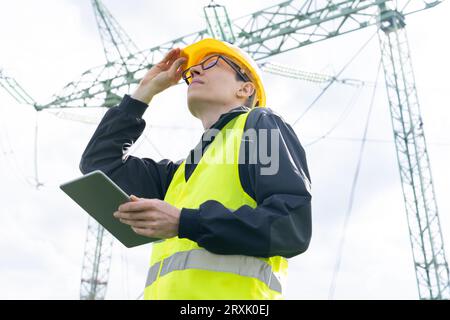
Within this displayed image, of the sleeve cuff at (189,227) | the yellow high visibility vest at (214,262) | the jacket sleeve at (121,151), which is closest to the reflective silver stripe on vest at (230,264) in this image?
the yellow high visibility vest at (214,262)

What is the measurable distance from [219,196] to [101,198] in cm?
38

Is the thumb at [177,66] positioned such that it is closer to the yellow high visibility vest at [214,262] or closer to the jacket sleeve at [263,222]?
the yellow high visibility vest at [214,262]

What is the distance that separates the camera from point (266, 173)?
6.57 ft

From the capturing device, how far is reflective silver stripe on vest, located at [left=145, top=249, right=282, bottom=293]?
1.93 metres

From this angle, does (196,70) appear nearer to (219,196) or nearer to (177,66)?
(177,66)

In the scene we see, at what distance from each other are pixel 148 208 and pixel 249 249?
33 cm

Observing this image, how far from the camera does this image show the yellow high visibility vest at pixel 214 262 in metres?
1.93

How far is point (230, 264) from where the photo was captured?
76.3 inches

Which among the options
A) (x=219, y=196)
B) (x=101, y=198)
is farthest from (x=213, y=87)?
(x=101, y=198)

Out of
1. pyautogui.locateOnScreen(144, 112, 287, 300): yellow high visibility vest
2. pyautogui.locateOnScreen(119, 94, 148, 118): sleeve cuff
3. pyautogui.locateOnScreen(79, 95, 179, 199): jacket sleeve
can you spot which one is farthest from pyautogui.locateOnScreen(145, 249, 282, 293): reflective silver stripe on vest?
pyautogui.locateOnScreen(119, 94, 148, 118): sleeve cuff

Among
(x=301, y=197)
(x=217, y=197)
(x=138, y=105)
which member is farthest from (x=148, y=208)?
(x=138, y=105)

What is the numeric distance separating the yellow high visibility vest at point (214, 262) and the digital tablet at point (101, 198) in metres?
0.12
